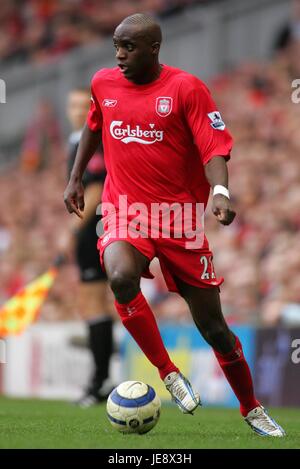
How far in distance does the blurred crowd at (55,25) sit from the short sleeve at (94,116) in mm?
13571

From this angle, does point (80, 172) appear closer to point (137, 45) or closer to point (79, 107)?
point (137, 45)

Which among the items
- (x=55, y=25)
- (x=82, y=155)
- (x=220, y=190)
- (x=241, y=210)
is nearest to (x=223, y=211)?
(x=220, y=190)

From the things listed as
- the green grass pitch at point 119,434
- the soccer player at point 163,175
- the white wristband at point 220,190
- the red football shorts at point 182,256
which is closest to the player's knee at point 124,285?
the soccer player at point 163,175

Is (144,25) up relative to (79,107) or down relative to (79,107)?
up

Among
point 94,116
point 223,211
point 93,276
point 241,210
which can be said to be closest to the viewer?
point 223,211

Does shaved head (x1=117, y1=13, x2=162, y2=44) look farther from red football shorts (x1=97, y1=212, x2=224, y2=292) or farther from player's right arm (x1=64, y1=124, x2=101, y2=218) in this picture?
red football shorts (x1=97, y1=212, x2=224, y2=292)

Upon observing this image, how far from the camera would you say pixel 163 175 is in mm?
6676

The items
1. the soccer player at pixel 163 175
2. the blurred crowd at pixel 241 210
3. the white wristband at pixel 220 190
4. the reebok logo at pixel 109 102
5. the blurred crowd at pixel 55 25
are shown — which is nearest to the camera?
the white wristband at pixel 220 190

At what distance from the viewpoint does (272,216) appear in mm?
13336

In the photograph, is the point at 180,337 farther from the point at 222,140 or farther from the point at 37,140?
the point at 37,140

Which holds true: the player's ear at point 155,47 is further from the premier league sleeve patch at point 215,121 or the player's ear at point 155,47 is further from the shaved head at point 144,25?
the premier league sleeve patch at point 215,121

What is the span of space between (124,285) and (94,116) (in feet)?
3.74

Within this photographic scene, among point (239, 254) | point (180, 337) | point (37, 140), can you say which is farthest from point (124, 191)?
point (37, 140)

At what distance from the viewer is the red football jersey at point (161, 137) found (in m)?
6.58
